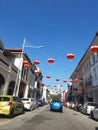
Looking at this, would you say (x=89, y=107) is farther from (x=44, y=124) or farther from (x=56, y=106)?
(x=44, y=124)

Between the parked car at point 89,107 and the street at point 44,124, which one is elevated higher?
the parked car at point 89,107

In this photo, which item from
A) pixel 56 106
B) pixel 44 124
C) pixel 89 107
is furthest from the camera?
pixel 56 106

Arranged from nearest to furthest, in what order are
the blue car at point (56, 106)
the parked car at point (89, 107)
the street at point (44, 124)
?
the street at point (44, 124) → the parked car at point (89, 107) → the blue car at point (56, 106)

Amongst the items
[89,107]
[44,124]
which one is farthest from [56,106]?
[44,124]

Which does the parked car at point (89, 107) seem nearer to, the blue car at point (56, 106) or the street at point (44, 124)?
the blue car at point (56, 106)

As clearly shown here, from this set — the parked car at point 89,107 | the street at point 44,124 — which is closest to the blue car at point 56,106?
the parked car at point 89,107

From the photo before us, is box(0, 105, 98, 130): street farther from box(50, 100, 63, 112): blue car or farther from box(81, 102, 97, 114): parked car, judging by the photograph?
box(50, 100, 63, 112): blue car

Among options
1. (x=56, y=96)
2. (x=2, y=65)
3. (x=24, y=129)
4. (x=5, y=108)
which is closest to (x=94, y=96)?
(x=2, y=65)

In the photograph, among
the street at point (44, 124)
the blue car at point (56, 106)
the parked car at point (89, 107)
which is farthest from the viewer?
the blue car at point (56, 106)

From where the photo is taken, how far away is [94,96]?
105 feet

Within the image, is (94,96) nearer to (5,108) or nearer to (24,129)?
(5,108)

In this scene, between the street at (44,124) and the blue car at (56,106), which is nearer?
the street at (44,124)

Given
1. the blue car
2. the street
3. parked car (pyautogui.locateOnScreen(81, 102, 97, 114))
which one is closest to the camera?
the street

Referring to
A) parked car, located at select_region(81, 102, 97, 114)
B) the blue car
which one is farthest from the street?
the blue car
